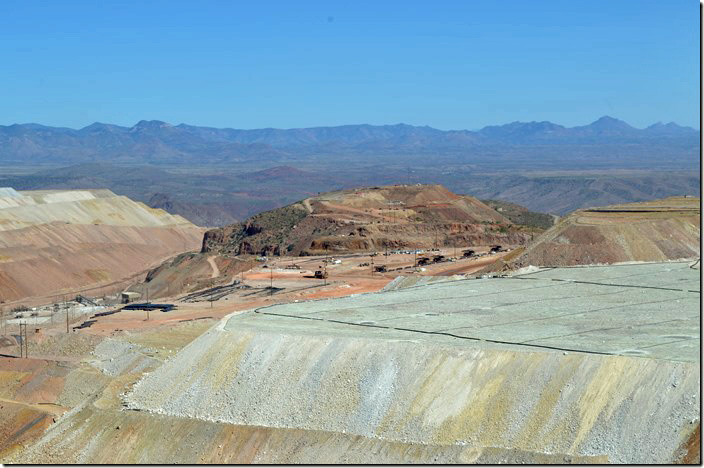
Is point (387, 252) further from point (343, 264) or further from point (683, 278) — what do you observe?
point (683, 278)

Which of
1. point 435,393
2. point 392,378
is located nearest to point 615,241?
point 392,378

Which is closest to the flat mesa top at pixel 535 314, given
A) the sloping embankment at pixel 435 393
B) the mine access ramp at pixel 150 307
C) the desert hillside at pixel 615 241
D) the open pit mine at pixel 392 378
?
the open pit mine at pixel 392 378

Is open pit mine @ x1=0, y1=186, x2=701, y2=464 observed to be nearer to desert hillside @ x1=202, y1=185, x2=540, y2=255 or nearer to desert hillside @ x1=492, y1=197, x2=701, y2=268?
desert hillside @ x1=492, y1=197, x2=701, y2=268

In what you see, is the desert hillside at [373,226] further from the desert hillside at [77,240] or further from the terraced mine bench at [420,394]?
the terraced mine bench at [420,394]

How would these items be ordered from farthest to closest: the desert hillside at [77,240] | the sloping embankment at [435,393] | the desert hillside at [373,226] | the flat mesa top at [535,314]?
1. the desert hillside at [77,240]
2. the desert hillside at [373,226]
3. the flat mesa top at [535,314]
4. the sloping embankment at [435,393]

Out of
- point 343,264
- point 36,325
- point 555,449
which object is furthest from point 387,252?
point 555,449

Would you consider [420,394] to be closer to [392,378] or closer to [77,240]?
[392,378]

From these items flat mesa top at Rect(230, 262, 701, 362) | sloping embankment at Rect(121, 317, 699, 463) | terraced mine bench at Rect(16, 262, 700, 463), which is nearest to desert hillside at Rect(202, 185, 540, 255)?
flat mesa top at Rect(230, 262, 701, 362)
